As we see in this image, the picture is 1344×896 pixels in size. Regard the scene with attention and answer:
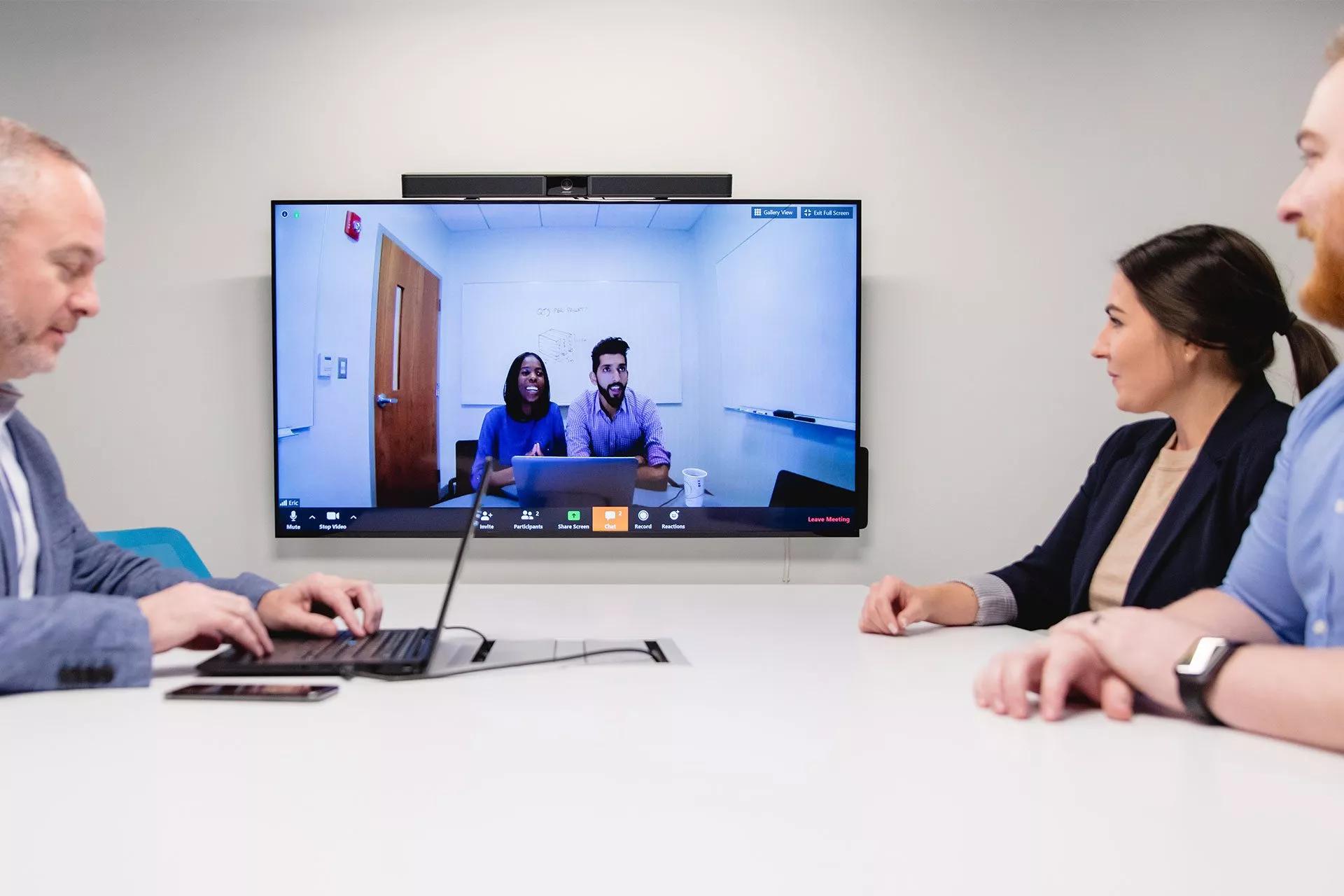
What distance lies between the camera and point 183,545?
260 cm

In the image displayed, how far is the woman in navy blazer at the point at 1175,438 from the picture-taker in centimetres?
187

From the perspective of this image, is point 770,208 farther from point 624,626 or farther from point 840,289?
point 624,626

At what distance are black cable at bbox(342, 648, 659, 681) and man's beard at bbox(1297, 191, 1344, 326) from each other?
1101 millimetres

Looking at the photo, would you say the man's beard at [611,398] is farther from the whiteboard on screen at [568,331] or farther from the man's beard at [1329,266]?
the man's beard at [1329,266]

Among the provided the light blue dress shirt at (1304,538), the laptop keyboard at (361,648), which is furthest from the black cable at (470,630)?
the light blue dress shirt at (1304,538)

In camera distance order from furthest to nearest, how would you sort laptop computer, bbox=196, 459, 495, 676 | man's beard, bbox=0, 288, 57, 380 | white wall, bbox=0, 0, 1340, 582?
white wall, bbox=0, 0, 1340, 582, man's beard, bbox=0, 288, 57, 380, laptop computer, bbox=196, 459, 495, 676

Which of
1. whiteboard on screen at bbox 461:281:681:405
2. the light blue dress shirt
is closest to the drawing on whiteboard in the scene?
whiteboard on screen at bbox 461:281:681:405

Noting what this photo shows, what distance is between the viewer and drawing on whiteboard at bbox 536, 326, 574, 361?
9.62 ft

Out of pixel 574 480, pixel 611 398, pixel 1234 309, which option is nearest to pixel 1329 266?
pixel 1234 309

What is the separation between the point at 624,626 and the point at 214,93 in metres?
2.15

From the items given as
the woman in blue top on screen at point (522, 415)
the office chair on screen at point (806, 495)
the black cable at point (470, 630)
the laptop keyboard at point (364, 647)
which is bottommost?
the black cable at point (470, 630)

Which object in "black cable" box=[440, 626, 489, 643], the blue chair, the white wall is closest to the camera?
"black cable" box=[440, 626, 489, 643]

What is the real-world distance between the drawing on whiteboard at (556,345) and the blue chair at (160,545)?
42.4 inches

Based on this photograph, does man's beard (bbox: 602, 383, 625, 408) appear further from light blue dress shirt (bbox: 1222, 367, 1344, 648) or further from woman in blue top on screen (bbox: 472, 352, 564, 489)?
light blue dress shirt (bbox: 1222, 367, 1344, 648)
